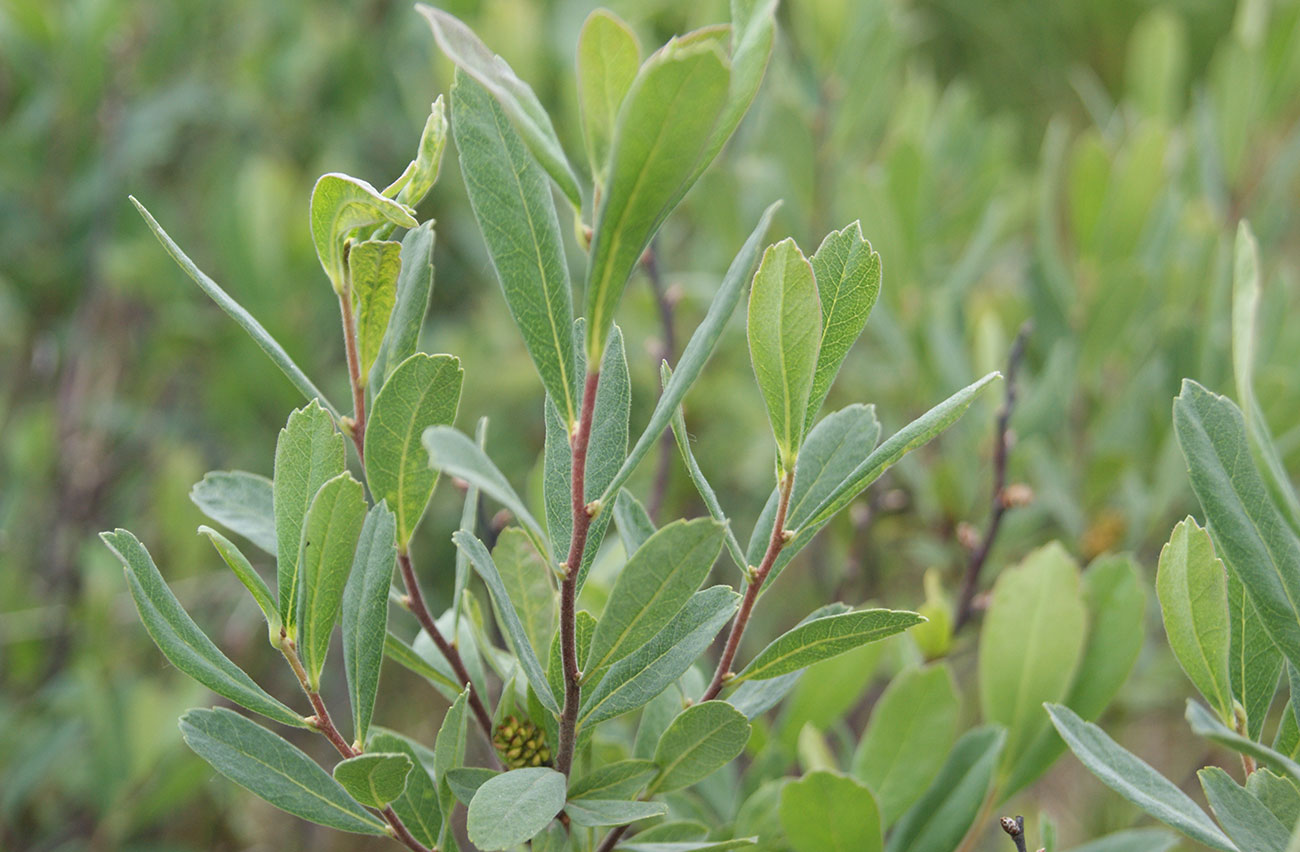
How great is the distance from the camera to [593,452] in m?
0.45

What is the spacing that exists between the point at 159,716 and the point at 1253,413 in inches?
44.9

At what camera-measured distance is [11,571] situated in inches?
52.5

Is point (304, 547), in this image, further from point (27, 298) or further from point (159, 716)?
point (27, 298)

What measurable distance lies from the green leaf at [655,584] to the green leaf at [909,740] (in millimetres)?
256

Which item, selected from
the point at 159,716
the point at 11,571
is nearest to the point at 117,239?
the point at 11,571

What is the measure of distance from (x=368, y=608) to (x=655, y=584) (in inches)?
5.2

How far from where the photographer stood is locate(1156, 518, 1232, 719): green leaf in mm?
436

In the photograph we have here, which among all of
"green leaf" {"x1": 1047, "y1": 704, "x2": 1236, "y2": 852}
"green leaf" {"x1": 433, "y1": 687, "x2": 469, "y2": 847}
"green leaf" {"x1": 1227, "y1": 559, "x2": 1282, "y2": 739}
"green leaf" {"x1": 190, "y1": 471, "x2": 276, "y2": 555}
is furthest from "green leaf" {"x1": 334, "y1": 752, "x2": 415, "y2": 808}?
"green leaf" {"x1": 1227, "y1": 559, "x2": 1282, "y2": 739}

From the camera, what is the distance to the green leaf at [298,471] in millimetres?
438

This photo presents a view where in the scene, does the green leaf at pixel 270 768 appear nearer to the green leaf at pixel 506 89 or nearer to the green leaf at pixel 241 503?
the green leaf at pixel 241 503

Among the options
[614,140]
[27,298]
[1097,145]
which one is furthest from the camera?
[27,298]

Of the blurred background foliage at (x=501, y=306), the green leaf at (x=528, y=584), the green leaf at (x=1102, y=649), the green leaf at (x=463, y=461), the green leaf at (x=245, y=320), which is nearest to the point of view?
the green leaf at (x=463, y=461)

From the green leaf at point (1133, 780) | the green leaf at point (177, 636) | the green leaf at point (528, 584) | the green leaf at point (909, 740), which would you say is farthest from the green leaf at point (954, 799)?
the green leaf at point (177, 636)

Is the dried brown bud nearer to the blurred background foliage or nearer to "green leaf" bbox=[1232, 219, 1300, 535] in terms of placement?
the blurred background foliage
